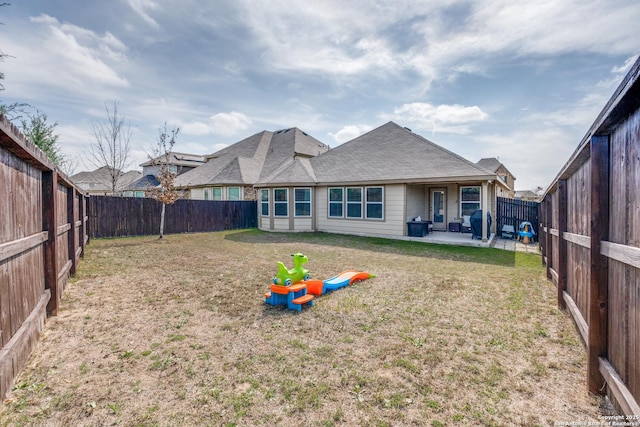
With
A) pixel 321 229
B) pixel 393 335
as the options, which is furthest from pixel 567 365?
pixel 321 229

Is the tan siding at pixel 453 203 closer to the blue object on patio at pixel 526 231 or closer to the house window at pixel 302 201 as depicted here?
the blue object on patio at pixel 526 231

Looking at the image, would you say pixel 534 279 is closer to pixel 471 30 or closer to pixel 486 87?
pixel 471 30

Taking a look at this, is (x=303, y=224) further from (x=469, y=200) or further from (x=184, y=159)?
(x=184, y=159)

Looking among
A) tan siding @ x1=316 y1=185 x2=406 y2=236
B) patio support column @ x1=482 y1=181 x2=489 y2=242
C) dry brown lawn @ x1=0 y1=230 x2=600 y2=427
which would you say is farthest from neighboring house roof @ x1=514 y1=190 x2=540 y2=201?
dry brown lawn @ x1=0 y1=230 x2=600 y2=427

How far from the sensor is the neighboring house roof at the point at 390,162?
12.0m

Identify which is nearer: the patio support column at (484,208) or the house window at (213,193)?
the patio support column at (484,208)

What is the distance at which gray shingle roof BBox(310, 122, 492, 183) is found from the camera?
12056 mm

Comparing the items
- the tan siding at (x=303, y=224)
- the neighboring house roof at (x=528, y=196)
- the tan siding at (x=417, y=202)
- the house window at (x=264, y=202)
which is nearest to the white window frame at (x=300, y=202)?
the tan siding at (x=303, y=224)

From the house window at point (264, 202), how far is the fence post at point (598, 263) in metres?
14.7

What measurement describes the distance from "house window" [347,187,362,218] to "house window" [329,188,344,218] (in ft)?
1.23

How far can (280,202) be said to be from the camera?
15.7 m

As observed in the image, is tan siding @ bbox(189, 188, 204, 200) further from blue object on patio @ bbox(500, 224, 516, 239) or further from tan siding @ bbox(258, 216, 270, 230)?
blue object on patio @ bbox(500, 224, 516, 239)

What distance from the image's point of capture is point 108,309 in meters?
4.64

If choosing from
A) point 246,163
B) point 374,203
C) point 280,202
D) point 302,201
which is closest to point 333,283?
point 374,203
